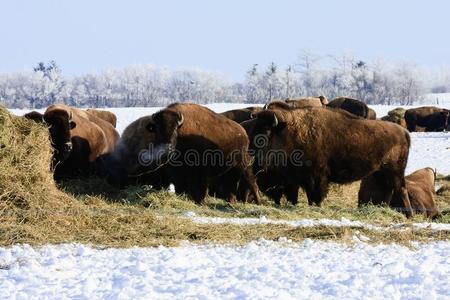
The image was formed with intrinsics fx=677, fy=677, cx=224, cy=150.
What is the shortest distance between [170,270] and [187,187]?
294 inches

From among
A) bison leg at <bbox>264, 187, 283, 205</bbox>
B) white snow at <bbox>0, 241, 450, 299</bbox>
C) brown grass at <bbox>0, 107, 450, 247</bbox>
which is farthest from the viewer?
bison leg at <bbox>264, 187, 283, 205</bbox>

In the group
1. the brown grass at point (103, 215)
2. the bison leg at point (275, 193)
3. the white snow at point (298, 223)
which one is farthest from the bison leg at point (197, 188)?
the white snow at point (298, 223)

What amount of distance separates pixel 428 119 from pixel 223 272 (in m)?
54.4

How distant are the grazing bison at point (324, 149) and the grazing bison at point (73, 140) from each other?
11.8 feet

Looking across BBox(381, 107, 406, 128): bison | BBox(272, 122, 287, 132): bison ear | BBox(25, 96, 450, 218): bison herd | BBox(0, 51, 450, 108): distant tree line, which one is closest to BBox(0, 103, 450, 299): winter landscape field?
BBox(25, 96, 450, 218): bison herd

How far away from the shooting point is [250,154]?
1512 cm

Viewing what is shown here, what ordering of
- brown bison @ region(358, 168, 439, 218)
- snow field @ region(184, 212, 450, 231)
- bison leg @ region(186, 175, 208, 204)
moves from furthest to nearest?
brown bison @ region(358, 168, 439, 218) < bison leg @ region(186, 175, 208, 204) < snow field @ region(184, 212, 450, 231)

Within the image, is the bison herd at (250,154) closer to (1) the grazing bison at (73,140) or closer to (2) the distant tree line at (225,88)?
(1) the grazing bison at (73,140)

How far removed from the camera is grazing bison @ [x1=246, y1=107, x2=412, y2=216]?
1467 centimetres

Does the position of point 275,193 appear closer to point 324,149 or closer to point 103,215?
point 324,149

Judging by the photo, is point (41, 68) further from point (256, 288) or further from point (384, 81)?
point (256, 288)

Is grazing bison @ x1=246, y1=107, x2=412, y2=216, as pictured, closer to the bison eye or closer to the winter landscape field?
the bison eye

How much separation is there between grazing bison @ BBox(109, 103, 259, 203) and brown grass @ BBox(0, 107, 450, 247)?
115 centimetres

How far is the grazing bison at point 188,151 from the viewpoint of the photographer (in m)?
13.8
